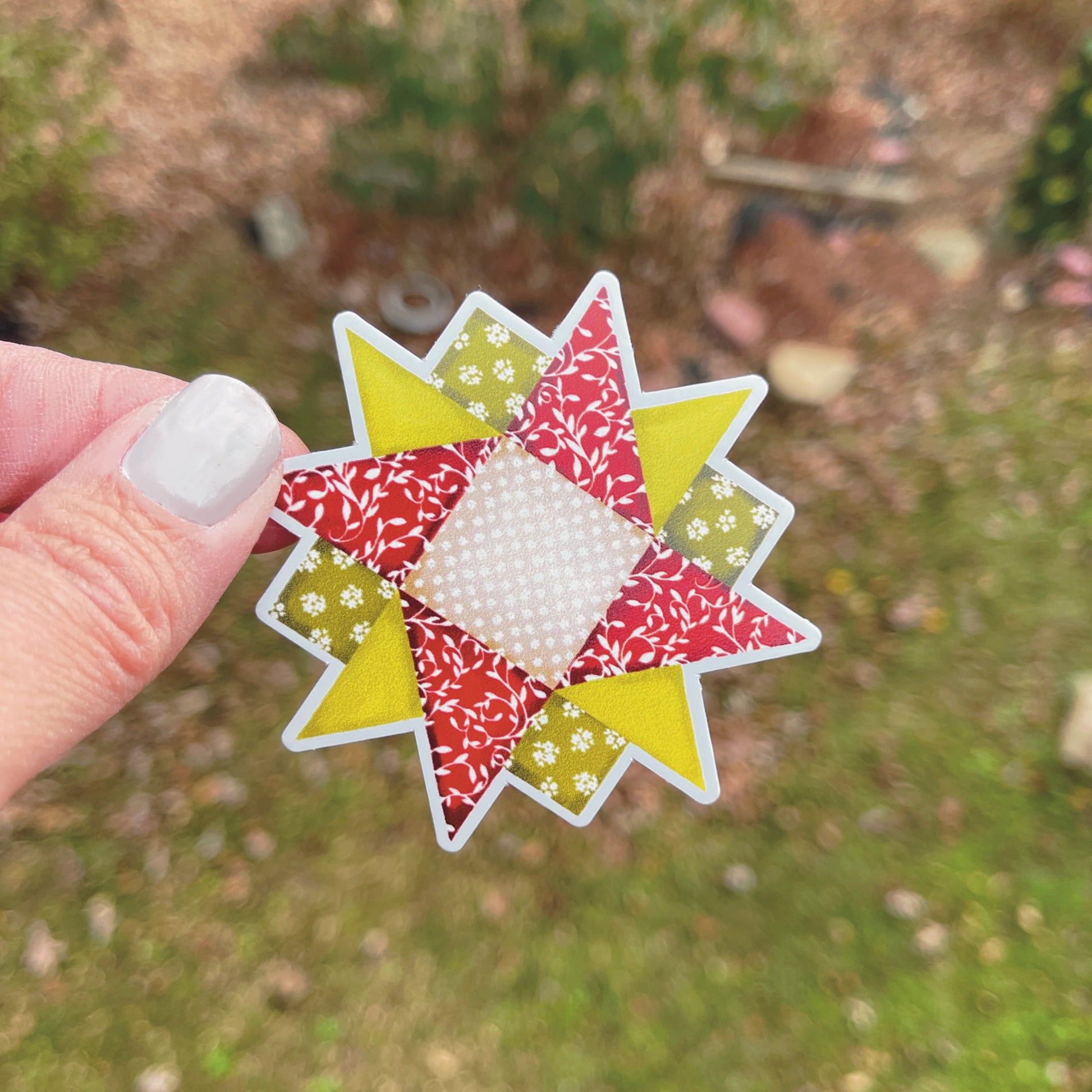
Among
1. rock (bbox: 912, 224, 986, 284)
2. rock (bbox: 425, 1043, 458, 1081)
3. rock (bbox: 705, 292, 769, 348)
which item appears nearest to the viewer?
rock (bbox: 425, 1043, 458, 1081)

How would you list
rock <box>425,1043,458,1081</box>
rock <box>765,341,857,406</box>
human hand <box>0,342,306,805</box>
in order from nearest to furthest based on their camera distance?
human hand <box>0,342,306,805</box>, rock <box>425,1043,458,1081</box>, rock <box>765,341,857,406</box>

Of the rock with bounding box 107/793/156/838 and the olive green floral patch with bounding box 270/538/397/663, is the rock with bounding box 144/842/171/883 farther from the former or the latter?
the olive green floral patch with bounding box 270/538/397/663

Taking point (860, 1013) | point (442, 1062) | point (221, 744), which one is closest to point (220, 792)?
point (221, 744)

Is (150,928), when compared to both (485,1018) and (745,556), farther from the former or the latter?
(745,556)

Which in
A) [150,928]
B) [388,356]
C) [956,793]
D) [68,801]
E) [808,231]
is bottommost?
[150,928]

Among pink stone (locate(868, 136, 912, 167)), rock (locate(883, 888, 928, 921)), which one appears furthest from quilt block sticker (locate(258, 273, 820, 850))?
pink stone (locate(868, 136, 912, 167))

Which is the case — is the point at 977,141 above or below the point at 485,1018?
above

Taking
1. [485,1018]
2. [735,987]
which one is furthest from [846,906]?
[485,1018]

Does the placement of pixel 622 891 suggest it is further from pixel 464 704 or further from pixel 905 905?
pixel 464 704
